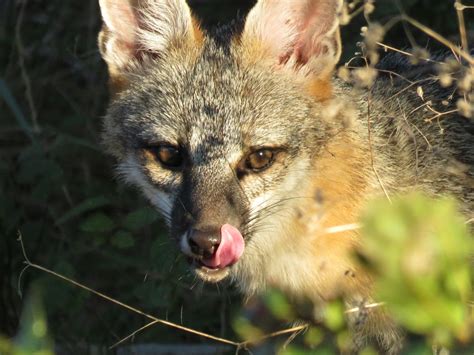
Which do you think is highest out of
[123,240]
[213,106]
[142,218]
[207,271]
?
[213,106]

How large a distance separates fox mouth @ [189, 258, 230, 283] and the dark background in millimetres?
703

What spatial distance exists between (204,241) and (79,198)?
243 centimetres

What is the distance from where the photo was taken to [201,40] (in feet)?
11.7

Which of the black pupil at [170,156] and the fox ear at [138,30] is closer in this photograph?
the black pupil at [170,156]

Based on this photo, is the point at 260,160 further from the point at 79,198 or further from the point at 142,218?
the point at 79,198

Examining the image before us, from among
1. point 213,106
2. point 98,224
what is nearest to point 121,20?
point 213,106

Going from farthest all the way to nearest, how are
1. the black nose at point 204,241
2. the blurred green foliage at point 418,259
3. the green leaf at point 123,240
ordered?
1. the green leaf at point 123,240
2. the black nose at point 204,241
3. the blurred green foliage at point 418,259

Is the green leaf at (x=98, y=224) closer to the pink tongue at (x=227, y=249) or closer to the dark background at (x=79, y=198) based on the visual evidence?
the dark background at (x=79, y=198)

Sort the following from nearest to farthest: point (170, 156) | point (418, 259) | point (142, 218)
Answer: point (418, 259)
point (170, 156)
point (142, 218)

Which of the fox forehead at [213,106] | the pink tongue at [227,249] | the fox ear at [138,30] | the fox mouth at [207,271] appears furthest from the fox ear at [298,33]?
the fox mouth at [207,271]

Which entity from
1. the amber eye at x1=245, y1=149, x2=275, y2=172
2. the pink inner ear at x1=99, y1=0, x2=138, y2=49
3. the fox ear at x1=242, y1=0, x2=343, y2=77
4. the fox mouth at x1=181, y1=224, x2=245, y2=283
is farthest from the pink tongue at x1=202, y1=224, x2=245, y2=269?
the pink inner ear at x1=99, y1=0, x2=138, y2=49

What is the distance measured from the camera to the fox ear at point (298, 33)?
3336 millimetres

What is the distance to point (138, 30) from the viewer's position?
3.70 metres

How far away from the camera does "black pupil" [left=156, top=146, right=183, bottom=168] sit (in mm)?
3334
